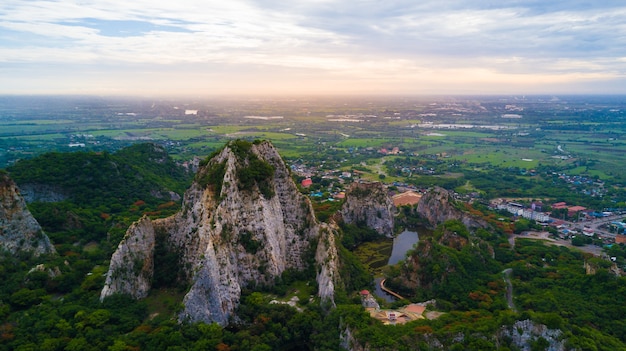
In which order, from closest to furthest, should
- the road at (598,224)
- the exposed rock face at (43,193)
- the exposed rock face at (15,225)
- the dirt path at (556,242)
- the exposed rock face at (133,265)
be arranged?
the exposed rock face at (133,265)
the exposed rock face at (15,225)
the dirt path at (556,242)
the exposed rock face at (43,193)
the road at (598,224)

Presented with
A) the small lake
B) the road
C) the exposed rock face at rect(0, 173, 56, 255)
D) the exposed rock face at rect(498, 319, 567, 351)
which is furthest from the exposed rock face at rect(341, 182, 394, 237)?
the exposed rock face at rect(0, 173, 56, 255)

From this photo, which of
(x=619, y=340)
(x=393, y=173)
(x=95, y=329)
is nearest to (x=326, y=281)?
(x=95, y=329)

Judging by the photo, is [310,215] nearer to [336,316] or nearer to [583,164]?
[336,316]

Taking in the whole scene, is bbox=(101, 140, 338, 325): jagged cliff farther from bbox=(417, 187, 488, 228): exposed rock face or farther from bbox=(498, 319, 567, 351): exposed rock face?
bbox=(417, 187, 488, 228): exposed rock face

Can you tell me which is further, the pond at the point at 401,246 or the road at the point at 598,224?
the road at the point at 598,224

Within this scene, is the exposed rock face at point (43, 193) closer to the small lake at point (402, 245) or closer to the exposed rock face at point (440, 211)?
the small lake at point (402, 245)

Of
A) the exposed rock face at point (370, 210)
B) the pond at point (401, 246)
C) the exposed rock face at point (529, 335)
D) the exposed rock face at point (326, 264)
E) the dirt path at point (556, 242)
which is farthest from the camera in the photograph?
the exposed rock face at point (370, 210)

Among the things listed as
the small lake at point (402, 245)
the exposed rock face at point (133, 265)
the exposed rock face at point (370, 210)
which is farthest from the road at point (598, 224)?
the exposed rock face at point (133, 265)
